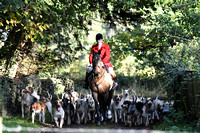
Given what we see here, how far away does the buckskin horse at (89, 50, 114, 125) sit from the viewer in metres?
9.64

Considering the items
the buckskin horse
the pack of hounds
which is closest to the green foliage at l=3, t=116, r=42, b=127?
the pack of hounds

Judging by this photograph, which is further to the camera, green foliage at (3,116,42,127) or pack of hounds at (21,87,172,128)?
pack of hounds at (21,87,172,128)

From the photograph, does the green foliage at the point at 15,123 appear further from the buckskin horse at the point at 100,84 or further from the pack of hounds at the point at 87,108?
the buckskin horse at the point at 100,84

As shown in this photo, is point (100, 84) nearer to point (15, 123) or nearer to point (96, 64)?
point (96, 64)

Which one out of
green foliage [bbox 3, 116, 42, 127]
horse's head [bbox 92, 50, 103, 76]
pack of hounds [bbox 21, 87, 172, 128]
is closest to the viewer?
horse's head [bbox 92, 50, 103, 76]

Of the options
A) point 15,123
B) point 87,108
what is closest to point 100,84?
point 15,123

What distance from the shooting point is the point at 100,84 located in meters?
10.2

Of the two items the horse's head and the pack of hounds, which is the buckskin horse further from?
the pack of hounds

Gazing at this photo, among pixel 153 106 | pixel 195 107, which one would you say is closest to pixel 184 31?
pixel 153 106

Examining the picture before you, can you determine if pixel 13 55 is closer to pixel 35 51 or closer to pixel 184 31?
pixel 35 51

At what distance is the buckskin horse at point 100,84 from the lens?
380 inches

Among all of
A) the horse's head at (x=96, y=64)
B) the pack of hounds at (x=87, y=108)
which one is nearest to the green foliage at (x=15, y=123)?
the pack of hounds at (x=87, y=108)

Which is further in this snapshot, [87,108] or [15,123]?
[87,108]

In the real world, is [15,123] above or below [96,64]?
below
